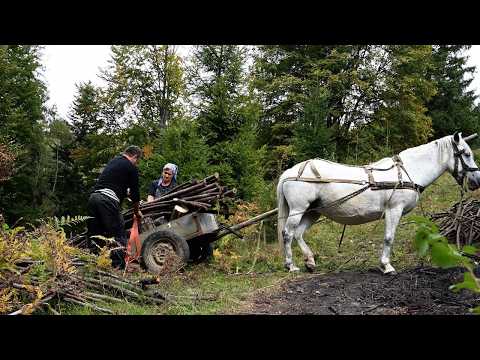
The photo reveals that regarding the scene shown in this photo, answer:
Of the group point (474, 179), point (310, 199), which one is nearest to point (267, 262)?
point (310, 199)

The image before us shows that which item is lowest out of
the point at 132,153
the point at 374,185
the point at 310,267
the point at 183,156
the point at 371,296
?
the point at 371,296

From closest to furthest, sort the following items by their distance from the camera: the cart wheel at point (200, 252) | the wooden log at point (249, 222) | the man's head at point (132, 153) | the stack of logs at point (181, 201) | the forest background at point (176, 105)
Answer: the man's head at point (132, 153) < the stack of logs at point (181, 201) < the wooden log at point (249, 222) < the cart wheel at point (200, 252) < the forest background at point (176, 105)

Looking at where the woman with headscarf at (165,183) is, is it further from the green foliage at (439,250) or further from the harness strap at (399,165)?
the green foliage at (439,250)

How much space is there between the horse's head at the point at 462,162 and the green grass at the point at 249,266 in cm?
88

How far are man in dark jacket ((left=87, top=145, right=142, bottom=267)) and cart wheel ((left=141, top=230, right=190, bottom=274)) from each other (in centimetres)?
58

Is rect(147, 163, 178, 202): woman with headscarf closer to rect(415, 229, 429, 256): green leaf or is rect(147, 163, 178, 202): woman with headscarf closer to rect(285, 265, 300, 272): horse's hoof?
rect(285, 265, 300, 272): horse's hoof

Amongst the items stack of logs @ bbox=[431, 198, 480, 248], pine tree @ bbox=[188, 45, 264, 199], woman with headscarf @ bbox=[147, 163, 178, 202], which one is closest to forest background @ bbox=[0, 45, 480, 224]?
pine tree @ bbox=[188, 45, 264, 199]

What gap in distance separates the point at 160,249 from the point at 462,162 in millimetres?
4839

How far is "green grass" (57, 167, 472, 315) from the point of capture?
514 centimetres

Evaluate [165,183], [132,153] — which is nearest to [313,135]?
[165,183]

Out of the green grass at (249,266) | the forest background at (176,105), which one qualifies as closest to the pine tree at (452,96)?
the forest background at (176,105)

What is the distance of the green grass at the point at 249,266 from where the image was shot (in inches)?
202

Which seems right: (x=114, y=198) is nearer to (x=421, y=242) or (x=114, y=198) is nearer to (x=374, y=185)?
(x=374, y=185)

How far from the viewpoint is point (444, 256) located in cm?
117
